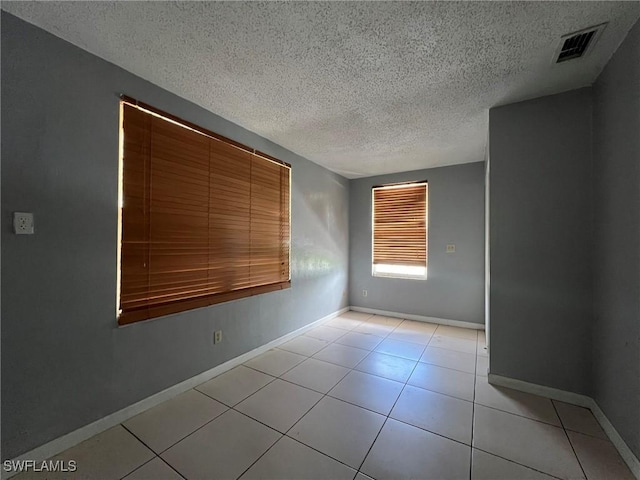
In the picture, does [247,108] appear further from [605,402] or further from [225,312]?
[605,402]

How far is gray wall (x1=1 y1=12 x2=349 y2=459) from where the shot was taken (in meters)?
1.39

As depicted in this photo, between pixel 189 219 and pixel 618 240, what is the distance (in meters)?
3.11

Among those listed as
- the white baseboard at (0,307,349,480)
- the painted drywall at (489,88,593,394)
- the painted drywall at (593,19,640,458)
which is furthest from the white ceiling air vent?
the white baseboard at (0,307,349,480)

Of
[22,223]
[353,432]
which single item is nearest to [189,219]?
[22,223]

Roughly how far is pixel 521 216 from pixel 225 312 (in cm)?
288

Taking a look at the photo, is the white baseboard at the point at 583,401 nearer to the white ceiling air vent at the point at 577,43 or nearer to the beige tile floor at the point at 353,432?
the beige tile floor at the point at 353,432

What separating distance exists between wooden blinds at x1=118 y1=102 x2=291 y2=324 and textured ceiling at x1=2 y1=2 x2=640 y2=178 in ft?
1.35

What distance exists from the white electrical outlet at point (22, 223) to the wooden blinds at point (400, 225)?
4173 millimetres

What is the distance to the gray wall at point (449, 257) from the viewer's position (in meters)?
3.81

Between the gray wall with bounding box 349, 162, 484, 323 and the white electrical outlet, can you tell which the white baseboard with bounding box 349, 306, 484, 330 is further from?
the white electrical outlet

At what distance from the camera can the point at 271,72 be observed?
72.9 inches

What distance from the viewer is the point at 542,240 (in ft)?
7.06

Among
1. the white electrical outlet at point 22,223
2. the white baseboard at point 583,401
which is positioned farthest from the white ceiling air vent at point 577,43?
the white electrical outlet at point 22,223

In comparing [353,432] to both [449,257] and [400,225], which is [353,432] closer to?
[449,257]
